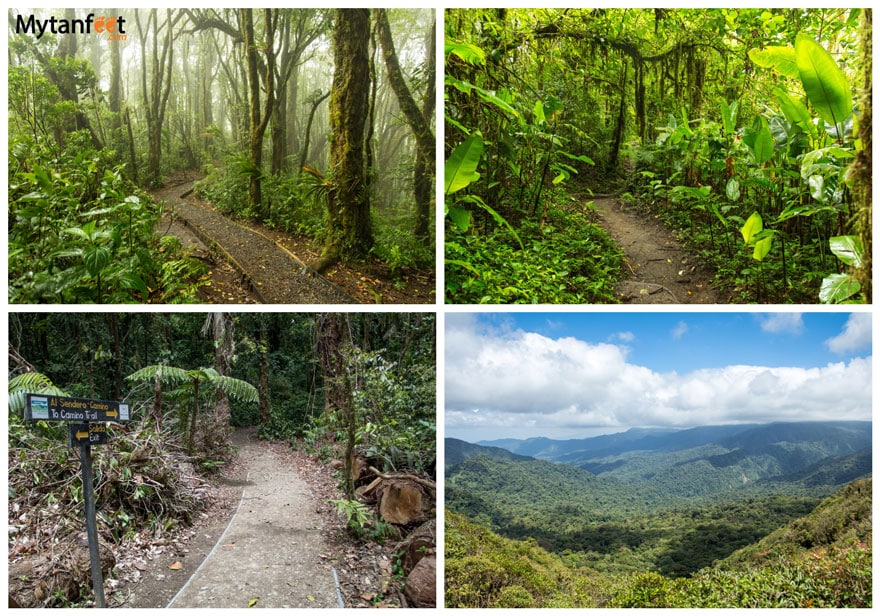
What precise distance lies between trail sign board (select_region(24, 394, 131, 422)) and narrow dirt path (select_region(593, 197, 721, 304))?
8.87 feet

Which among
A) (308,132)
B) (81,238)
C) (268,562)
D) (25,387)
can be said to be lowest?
(268,562)

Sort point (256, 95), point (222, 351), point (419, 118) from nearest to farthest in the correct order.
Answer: point (419, 118), point (222, 351), point (256, 95)

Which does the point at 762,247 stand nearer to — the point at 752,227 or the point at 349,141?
the point at 752,227

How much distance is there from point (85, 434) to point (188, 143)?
252 centimetres

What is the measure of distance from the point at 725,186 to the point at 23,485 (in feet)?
16.0

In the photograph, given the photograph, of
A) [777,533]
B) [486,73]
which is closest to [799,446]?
[777,533]

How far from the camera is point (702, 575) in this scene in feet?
8.85

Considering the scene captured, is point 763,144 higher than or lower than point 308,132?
lower

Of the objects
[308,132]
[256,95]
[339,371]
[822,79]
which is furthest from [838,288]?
[256,95]

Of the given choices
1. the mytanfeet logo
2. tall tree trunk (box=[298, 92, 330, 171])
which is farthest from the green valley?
tall tree trunk (box=[298, 92, 330, 171])

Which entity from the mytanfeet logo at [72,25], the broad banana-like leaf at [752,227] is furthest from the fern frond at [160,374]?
the broad banana-like leaf at [752,227]

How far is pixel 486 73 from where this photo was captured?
9.44 ft

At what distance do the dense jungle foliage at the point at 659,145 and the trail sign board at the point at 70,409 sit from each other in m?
1.75

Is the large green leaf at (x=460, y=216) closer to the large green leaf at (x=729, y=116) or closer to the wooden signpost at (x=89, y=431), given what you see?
the large green leaf at (x=729, y=116)
